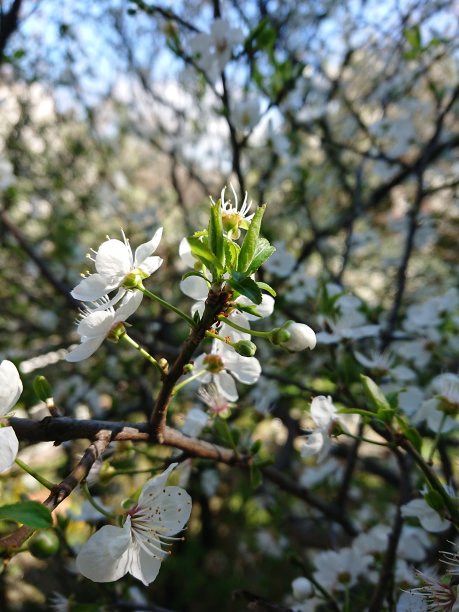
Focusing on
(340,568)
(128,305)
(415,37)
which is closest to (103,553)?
(128,305)

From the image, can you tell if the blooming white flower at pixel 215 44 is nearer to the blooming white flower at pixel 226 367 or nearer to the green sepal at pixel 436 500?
the blooming white flower at pixel 226 367

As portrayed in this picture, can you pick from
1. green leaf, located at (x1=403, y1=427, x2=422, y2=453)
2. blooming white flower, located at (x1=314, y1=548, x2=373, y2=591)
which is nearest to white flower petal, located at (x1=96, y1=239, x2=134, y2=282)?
green leaf, located at (x1=403, y1=427, x2=422, y2=453)

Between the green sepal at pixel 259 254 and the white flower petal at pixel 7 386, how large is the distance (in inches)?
13.3

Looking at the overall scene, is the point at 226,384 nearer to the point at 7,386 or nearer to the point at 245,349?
the point at 245,349

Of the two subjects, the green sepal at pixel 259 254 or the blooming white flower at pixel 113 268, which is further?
the blooming white flower at pixel 113 268

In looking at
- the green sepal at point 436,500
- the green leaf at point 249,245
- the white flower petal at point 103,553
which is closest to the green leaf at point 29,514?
the white flower petal at point 103,553

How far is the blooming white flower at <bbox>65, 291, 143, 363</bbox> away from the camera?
0.69 meters

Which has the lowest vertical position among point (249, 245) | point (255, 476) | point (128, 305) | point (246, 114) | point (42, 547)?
point (42, 547)

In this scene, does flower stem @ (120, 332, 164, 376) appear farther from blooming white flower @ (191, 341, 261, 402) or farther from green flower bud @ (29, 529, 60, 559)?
green flower bud @ (29, 529, 60, 559)

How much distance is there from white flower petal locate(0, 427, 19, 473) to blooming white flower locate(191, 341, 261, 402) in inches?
14.4

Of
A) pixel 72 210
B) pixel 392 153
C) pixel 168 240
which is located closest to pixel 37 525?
pixel 392 153

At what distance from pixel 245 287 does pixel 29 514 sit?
0.34 m

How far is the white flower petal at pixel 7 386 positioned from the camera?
645mm

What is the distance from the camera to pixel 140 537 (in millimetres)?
789
